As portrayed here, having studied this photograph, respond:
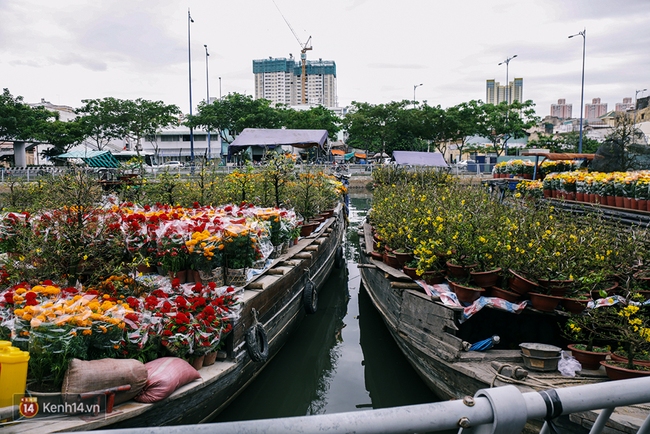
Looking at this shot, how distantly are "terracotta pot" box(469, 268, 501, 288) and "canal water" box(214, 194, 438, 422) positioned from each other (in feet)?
4.67

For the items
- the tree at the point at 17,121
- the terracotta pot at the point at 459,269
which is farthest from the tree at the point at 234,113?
the terracotta pot at the point at 459,269

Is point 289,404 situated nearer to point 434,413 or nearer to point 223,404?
point 223,404

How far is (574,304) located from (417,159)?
25078 mm

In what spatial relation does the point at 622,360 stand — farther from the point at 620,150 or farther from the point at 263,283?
the point at 620,150

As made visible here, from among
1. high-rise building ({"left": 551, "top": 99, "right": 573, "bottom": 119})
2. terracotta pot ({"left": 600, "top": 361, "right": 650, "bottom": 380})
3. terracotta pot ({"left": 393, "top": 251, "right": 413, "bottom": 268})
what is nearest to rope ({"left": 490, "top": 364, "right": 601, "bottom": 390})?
terracotta pot ({"left": 600, "top": 361, "right": 650, "bottom": 380})

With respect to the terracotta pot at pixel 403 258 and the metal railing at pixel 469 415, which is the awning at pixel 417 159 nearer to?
the terracotta pot at pixel 403 258

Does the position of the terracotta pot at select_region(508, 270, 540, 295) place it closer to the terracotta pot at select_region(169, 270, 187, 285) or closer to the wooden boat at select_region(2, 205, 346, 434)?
the wooden boat at select_region(2, 205, 346, 434)

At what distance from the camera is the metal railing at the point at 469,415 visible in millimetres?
1122

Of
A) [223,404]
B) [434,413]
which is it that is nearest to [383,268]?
[223,404]

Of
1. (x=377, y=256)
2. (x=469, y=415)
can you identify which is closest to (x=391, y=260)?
(x=377, y=256)

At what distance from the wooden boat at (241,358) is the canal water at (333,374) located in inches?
10.4

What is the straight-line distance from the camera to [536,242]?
4.98 metres

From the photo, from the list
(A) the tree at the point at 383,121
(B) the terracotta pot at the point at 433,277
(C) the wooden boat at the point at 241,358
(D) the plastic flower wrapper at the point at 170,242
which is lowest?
(C) the wooden boat at the point at 241,358

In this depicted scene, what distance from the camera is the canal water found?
550 centimetres
